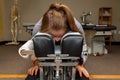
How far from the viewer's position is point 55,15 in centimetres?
159

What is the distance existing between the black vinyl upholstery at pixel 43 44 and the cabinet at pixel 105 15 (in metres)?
4.95

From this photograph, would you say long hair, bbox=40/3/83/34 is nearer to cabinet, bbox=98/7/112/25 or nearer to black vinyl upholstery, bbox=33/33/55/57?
black vinyl upholstery, bbox=33/33/55/57

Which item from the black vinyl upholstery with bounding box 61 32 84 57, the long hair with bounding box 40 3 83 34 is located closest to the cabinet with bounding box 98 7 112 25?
the long hair with bounding box 40 3 83 34

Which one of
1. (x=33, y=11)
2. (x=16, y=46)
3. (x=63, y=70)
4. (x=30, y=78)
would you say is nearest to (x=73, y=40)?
(x=63, y=70)

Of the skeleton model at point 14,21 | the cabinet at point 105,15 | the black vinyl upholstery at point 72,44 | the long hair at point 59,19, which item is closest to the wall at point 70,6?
the cabinet at point 105,15

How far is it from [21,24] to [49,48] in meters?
5.15

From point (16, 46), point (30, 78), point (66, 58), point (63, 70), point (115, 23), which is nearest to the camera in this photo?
point (66, 58)

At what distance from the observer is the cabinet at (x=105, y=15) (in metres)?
6.25

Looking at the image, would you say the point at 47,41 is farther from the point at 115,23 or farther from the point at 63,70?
the point at 115,23

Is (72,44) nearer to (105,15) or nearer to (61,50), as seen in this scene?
(61,50)

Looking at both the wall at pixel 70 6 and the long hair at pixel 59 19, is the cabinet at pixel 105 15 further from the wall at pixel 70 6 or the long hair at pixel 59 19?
the long hair at pixel 59 19

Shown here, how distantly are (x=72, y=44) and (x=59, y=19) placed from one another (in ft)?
0.76

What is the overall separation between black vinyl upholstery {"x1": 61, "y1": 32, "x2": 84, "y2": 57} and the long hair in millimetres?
165

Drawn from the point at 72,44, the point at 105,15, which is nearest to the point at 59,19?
the point at 72,44
